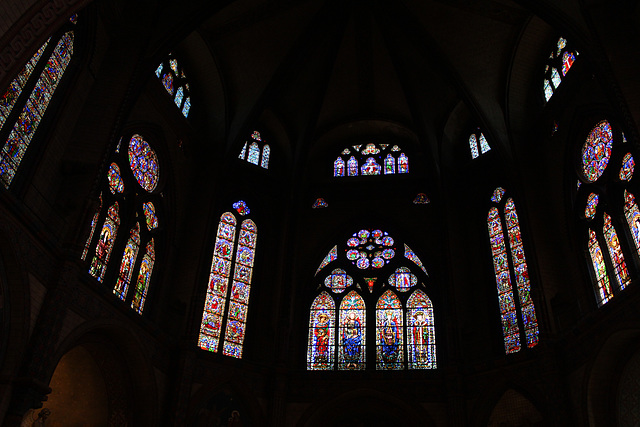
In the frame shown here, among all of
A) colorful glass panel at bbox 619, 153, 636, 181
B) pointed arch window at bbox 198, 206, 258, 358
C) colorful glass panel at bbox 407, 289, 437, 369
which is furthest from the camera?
colorful glass panel at bbox 407, 289, 437, 369

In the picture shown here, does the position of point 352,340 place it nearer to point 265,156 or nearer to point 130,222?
point 265,156

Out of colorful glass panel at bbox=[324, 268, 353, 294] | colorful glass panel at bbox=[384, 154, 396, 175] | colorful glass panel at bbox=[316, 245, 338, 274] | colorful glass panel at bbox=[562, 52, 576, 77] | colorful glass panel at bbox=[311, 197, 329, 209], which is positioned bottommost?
colorful glass panel at bbox=[324, 268, 353, 294]

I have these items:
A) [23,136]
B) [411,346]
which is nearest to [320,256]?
[411,346]

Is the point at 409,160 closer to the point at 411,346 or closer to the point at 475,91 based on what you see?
the point at 475,91

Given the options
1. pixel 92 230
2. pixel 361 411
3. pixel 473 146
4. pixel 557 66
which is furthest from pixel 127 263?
pixel 557 66

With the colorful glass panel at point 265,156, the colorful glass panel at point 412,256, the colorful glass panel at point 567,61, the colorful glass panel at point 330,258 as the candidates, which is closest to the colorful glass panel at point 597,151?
the colorful glass panel at point 567,61

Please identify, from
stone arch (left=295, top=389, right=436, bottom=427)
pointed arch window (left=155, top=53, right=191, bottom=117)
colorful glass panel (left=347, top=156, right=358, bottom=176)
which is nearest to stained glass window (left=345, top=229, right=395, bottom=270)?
colorful glass panel (left=347, top=156, right=358, bottom=176)

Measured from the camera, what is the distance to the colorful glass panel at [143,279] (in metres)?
15.5

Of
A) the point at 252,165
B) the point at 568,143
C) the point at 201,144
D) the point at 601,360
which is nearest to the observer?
the point at 601,360

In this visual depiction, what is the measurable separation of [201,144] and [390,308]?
8321mm

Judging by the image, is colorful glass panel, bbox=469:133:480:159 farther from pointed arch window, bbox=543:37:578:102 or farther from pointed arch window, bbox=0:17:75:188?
pointed arch window, bbox=0:17:75:188

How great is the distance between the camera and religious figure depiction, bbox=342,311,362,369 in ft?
60.1

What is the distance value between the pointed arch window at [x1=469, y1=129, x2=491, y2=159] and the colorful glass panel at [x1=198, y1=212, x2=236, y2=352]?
347 inches

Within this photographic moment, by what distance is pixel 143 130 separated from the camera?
647 inches
